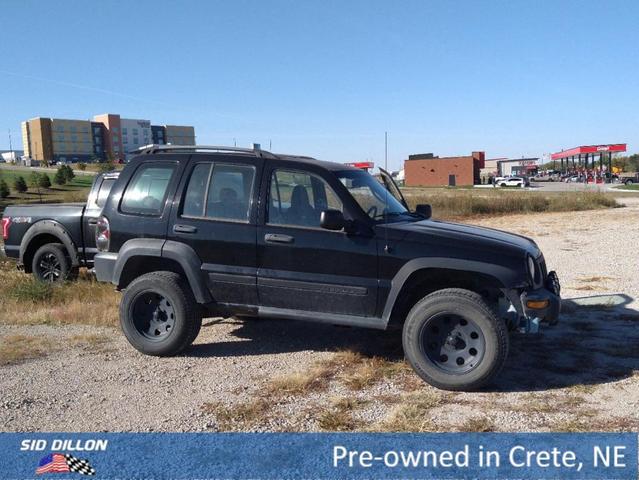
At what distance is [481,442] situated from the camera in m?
4.01

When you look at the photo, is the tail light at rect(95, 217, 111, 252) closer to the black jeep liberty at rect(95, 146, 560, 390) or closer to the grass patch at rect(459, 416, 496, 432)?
the black jeep liberty at rect(95, 146, 560, 390)

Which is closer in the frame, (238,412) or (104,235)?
(238,412)

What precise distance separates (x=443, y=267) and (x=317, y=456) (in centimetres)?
199

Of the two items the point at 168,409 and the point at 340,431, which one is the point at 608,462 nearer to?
the point at 340,431

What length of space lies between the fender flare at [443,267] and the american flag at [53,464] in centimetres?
272

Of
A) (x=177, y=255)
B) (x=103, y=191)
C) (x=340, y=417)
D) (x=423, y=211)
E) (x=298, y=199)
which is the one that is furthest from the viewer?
(x=103, y=191)

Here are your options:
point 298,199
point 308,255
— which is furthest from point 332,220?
point 298,199

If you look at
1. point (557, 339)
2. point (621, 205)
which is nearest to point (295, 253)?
point (557, 339)

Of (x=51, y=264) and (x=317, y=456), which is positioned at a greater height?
(x=51, y=264)

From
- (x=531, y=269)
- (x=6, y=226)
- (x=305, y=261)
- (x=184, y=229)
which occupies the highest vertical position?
(x=184, y=229)

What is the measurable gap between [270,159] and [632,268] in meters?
8.28

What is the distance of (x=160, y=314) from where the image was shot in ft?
19.7

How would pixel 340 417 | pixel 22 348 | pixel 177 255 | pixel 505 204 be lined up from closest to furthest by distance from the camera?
pixel 340 417 < pixel 177 255 < pixel 22 348 < pixel 505 204

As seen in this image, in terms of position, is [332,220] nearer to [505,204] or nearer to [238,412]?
[238,412]
